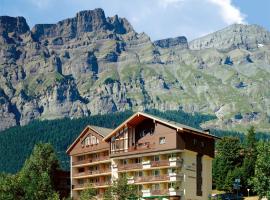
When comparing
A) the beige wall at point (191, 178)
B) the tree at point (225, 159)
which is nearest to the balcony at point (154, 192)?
the beige wall at point (191, 178)

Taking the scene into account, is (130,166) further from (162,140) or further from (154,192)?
(162,140)

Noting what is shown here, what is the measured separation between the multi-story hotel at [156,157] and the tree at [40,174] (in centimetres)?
825

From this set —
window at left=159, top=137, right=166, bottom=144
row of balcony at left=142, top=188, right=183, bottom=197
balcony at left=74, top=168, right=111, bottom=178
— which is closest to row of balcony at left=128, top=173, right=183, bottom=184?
row of balcony at left=142, top=188, right=183, bottom=197

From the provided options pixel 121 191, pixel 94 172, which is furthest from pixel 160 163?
pixel 94 172

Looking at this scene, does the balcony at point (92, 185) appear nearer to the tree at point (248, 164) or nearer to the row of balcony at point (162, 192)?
the row of balcony at point (162, 192)

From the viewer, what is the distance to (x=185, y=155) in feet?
331

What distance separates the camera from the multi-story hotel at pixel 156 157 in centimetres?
10038

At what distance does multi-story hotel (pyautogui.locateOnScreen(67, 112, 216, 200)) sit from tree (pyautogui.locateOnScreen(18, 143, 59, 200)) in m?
8.25

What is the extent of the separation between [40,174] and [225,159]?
35715 mm

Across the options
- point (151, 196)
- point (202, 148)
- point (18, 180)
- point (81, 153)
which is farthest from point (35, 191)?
point (202, 148)

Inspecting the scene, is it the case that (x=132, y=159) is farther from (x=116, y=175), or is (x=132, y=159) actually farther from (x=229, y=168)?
(x=229, y=168)

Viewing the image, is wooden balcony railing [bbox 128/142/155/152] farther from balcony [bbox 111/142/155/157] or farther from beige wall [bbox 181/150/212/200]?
beige wall [bbox 181/150/212/200]

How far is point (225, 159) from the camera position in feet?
420

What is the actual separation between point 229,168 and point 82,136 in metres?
29.4
